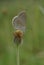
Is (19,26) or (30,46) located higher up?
(30,46)

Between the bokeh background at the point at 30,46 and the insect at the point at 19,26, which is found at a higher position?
the bokeh background at the point at 30,46

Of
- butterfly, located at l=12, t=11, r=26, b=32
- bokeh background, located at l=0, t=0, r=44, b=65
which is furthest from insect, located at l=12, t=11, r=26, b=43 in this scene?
bokeh background, located at l=0, t=0, r=44, b=65

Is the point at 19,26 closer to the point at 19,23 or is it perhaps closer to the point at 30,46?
the point at 19,23

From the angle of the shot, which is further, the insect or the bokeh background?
the bokeh background

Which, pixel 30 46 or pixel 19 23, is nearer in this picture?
pixel 19 23

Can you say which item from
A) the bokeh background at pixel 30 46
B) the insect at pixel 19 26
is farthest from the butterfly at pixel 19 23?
the bokeh background at pixel 30 46

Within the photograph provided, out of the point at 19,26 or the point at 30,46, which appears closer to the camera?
the point at 19,26

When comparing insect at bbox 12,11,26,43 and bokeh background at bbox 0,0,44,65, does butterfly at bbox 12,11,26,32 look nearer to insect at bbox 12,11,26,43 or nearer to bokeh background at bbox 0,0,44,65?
insect at bbox 12,11,26,43

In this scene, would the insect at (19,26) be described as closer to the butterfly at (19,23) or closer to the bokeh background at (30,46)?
the butterfly at (19,23)

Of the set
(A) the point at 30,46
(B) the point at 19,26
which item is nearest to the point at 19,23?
(B) the point at 19,26

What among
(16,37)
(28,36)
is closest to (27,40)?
(28,36)

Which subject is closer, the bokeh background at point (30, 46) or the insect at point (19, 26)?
the insect at point (19, 26)
